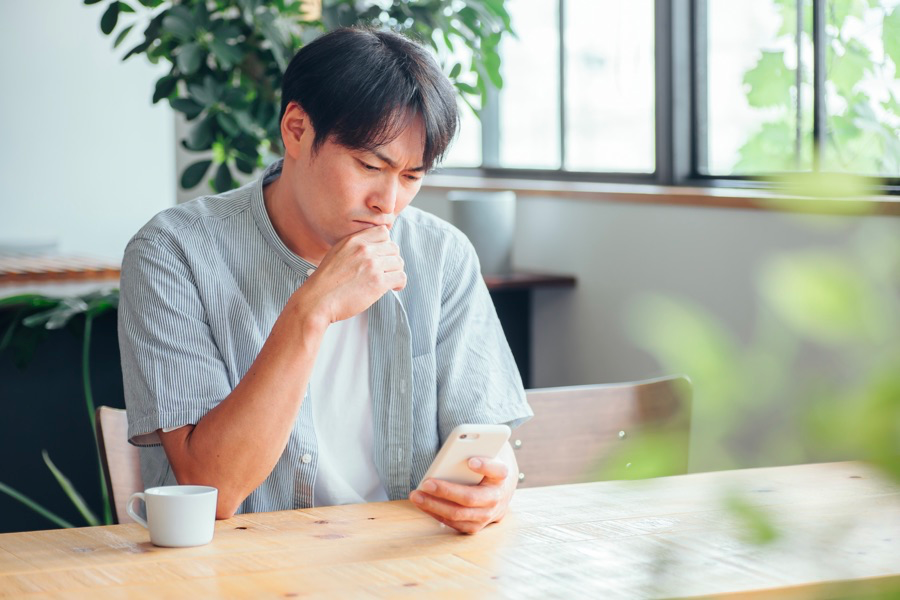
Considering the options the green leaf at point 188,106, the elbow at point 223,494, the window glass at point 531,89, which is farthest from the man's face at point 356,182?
the window glass at point 531,89

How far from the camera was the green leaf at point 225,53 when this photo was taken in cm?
235

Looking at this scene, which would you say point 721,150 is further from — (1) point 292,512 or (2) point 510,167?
(1) point 292,512

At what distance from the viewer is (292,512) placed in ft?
4.32

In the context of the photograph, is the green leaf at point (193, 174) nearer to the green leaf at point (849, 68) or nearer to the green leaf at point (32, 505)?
the green leaf at point (32, 505)

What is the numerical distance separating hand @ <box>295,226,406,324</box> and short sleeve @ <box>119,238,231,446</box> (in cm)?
16

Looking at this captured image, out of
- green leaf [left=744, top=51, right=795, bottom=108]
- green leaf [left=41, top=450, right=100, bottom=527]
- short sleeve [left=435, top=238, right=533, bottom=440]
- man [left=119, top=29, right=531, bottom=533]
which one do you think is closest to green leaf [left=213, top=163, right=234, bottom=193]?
green leaf [left=41, top=450, right=100, bottom=527]

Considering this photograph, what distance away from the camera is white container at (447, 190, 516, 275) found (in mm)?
3184

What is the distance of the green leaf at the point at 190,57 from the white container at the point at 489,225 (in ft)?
3.43

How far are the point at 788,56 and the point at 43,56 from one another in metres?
3.45

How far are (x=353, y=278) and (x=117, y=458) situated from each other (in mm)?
435

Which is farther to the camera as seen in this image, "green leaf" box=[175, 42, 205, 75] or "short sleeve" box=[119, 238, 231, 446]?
"green leaf" box=[175, 42, 205, 75]

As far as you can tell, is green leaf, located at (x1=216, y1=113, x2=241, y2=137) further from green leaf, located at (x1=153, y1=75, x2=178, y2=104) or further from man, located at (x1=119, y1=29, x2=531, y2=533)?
man, located at (x1=119, y1=29, x2=531, y2=533)

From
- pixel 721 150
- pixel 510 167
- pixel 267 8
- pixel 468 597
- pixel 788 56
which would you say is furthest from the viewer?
pixel 510 167

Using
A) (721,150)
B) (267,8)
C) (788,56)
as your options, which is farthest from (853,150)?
(267,8)
